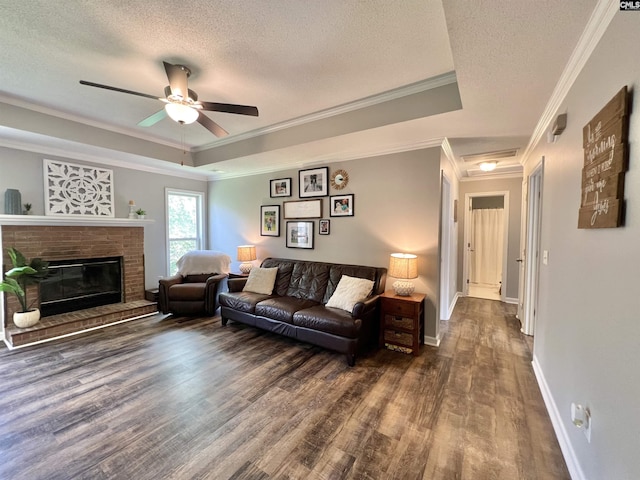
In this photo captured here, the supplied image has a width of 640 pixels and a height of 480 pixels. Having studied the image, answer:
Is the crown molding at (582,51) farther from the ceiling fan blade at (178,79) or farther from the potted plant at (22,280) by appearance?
the potted plant at (22,280)

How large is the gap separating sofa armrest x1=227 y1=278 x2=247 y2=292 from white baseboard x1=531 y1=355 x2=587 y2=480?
11.7ft

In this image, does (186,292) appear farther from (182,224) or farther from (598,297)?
(598,297)

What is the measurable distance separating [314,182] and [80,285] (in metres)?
3.78

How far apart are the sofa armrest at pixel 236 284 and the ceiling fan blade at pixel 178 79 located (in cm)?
259

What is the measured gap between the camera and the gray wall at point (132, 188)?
11.3ft

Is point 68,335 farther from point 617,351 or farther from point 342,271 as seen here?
point 617,351

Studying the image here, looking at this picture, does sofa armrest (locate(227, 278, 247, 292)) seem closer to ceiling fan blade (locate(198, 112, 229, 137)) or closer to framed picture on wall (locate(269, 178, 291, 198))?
framed picture on wall (locate(269, 178, 291, 198))

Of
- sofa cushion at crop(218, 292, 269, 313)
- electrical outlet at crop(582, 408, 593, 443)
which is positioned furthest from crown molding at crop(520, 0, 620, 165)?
sofa cushion at crop(218, 292, 269, 313)

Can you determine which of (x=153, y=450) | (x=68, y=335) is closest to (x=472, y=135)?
(x=153, y=450)

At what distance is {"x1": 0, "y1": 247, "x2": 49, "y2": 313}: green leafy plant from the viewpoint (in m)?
3.16

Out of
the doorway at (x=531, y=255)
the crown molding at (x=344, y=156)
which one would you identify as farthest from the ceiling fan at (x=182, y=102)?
the doorway at (x=531, y=255)

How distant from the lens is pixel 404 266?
3080 millimetres

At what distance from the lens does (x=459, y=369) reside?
2.71 meters

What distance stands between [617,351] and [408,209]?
7.86 ft
